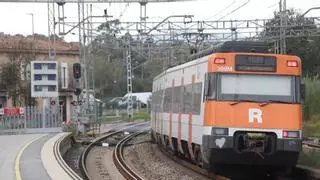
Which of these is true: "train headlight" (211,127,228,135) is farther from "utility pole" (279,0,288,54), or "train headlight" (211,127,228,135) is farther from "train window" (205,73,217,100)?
"utility pole" (279,0,288,54)

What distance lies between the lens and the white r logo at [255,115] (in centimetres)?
1611

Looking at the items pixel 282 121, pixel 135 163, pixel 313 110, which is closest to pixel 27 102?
pixel 313 110

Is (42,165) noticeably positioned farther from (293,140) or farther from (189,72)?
(293,140)

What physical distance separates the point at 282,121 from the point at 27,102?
4116 centimetres

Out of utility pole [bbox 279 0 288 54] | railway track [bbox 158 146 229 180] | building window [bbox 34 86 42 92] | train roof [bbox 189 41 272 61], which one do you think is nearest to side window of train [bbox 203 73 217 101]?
train roof [bbox 189 41 272 61]

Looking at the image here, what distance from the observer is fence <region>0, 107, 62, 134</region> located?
3781 centimetres

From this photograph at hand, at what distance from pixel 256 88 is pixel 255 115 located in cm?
70

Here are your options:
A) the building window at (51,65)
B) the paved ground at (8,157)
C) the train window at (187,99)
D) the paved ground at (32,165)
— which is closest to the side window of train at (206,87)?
the train window at (187,99)

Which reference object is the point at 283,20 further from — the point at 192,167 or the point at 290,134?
the point at 290,134

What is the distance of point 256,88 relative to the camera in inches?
646

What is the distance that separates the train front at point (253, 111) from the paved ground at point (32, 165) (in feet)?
14.1

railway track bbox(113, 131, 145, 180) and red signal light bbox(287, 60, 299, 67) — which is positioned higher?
red signal light bbox(287, 60, 299, 67)

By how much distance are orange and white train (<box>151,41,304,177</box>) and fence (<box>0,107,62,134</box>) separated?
71.7 feet

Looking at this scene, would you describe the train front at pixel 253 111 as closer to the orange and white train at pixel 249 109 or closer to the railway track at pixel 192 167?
the orange and white train at pixel 249 109
